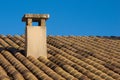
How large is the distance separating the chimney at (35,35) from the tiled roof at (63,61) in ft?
0.82

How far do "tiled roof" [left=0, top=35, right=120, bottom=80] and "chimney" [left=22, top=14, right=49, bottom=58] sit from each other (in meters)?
0.25

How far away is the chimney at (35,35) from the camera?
12.0m

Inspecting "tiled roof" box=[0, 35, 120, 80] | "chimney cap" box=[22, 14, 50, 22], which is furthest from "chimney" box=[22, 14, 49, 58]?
"tiled roof" box=[0, 35, 120, 80]

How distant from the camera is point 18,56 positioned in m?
11.9

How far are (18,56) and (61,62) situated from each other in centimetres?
147

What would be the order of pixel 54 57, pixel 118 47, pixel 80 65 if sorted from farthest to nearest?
1. pixel 118 47
2. pixel 54 57
3. pixel 80 65

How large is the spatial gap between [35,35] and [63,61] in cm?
134

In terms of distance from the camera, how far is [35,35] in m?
12.2

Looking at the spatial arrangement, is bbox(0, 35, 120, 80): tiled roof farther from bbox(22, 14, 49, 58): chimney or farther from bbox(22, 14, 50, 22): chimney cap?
bbox(22, 14, 50, 22): chimney cap

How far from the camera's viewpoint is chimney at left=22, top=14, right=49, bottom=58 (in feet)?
39.5

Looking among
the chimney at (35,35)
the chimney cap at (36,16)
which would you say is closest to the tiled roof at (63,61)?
the chimney at (35,35)

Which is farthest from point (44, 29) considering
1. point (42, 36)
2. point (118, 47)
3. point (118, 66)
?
point (118, 47)

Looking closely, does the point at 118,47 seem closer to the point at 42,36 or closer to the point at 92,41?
the point at 92,41

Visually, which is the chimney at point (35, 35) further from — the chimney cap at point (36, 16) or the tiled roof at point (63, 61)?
the tiled roof at point (63, 61)
